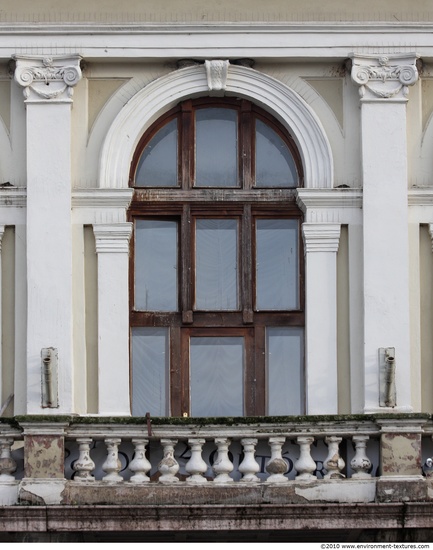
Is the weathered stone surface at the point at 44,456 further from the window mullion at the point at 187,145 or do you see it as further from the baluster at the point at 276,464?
the window mullion at the point at 187,145

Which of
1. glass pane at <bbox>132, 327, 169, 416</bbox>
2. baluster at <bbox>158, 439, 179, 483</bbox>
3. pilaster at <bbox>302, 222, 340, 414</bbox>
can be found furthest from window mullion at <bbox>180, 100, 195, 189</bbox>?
baluster at <bbox>158, 439, 179, 483</bbox>

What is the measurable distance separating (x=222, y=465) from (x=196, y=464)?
0.85 ft

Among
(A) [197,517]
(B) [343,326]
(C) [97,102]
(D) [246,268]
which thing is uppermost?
(C) [97,102]

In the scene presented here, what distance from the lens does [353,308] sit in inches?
1133

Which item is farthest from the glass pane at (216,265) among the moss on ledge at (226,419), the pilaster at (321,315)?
the moss on ledge at (226,419)

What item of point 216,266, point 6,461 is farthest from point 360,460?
point 6,461

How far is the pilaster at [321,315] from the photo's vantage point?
93.8 feet

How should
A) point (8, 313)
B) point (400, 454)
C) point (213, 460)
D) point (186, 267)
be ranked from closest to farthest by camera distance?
point (400, 454), point (213, 460), point (8, 313), point (186, 267)

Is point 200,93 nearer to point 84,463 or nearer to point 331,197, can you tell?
point 331,197

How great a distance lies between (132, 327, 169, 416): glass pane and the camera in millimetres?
28844

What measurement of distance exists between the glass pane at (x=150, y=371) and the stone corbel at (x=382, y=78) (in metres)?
3.30

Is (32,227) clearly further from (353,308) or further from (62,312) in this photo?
(353,308)

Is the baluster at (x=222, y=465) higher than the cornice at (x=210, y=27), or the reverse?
the cornice at (x=210, y=27)

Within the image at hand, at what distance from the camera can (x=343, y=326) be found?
94.4ft
